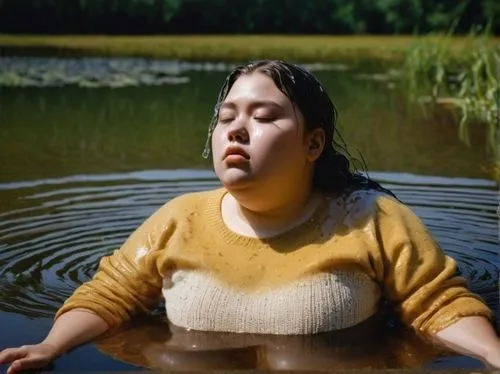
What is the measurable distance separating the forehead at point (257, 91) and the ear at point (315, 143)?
0.14 metres

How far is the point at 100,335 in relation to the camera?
10.5 feet

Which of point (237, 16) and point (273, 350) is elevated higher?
point (273, 350)

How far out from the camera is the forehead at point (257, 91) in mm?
3146

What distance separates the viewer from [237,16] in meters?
30.3

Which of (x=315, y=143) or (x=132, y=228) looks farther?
(x=132, y=228)

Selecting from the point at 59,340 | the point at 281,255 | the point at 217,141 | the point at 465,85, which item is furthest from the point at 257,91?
the point at 465,85

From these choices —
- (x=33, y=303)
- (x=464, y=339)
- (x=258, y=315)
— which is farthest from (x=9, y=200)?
(x=464, y=339)

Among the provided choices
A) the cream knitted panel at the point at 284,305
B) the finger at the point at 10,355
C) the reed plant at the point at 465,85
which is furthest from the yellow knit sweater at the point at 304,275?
the reed plant at the point at 465,85

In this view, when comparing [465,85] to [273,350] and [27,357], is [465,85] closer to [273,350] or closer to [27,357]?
[273,350]

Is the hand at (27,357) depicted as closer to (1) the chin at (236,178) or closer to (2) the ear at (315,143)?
(1) the chin at (236,178)

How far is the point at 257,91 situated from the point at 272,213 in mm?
376

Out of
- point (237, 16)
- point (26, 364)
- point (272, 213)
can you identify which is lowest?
point (237, 16)

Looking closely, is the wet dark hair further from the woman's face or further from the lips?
the lips

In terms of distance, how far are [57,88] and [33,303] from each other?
33.7 feet
